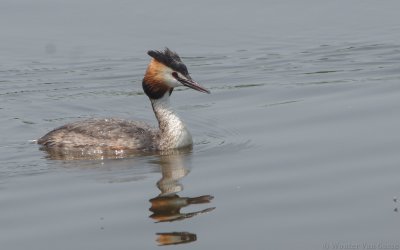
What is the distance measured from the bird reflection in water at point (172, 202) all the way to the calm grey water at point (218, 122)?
0.03 meters

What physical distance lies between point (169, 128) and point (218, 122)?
933 millimetres

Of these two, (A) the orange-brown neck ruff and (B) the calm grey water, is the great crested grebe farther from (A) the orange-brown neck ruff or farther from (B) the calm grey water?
(B) the calm grey water

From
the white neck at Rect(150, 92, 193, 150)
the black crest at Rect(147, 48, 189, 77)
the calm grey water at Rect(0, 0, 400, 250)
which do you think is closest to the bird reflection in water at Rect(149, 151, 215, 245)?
the calm grey water at Rect(0, 0, 400, 250)

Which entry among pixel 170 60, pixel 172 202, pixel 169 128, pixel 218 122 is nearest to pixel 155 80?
pixel 170 60

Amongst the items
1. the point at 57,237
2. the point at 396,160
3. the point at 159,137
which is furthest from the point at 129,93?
the point at 57,237

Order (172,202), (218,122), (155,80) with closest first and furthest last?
1. (172,202)
2. (155,80)
3. (218,122)

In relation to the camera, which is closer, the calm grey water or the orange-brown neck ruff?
the calm grey water

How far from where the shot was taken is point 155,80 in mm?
15320

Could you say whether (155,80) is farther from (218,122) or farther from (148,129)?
(218,122)

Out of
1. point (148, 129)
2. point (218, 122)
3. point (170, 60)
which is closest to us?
point (170, 60)

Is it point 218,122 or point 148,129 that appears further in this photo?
point 218,122

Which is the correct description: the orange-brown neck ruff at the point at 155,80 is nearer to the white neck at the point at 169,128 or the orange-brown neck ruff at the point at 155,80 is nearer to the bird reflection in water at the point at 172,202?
the white neck at the point at 169,128

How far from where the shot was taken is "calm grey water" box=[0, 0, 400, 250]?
1102 cm

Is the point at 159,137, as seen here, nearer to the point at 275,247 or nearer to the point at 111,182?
the point at 111,182
